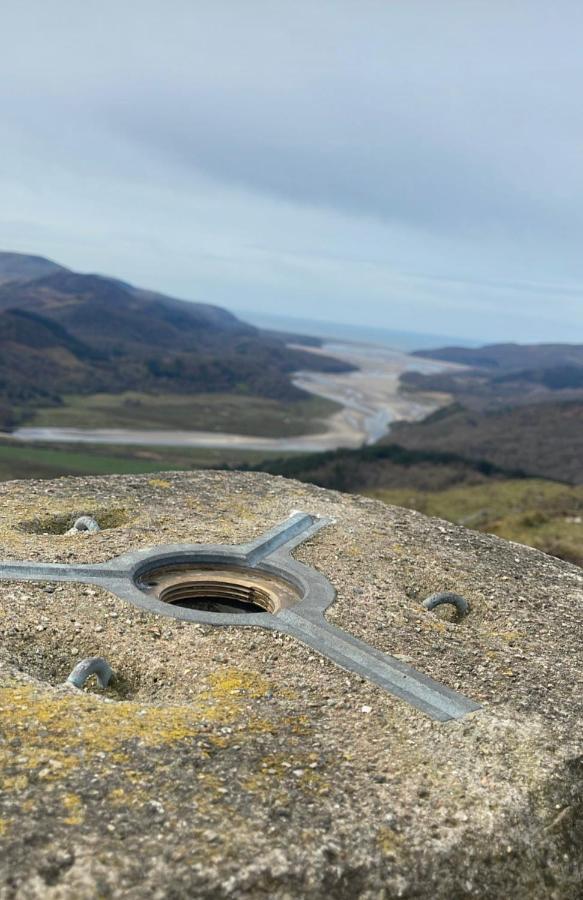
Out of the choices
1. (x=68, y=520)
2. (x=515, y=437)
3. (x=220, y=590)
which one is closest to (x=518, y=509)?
(x=68, y=520)

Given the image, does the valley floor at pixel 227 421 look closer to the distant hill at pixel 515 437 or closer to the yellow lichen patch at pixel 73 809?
the distant hill at pixel 515 437

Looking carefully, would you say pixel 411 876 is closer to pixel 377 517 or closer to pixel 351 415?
A: pixel 377 517

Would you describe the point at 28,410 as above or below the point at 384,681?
below

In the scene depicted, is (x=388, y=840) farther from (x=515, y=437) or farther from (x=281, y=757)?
(x=515, y=437)

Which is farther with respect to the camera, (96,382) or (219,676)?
(96,382)

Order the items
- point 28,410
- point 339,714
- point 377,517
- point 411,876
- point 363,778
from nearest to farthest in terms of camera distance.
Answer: point 411,876
point 363,778
point 339,714
point 377,517
point 28,410

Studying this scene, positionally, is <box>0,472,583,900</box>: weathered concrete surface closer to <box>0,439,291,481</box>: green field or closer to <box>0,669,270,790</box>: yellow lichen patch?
<box>0,669,270,790</box>: yellow lichen patch

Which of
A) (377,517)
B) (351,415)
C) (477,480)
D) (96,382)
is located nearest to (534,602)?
(377,517)
